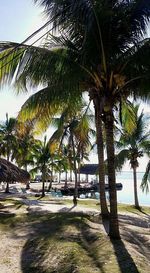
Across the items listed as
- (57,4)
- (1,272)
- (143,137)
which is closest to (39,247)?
(1,272)

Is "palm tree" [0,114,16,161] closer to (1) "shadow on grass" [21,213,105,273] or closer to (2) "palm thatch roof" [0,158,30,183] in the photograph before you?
(2) "palm thatch roof" [0,158,30,183]

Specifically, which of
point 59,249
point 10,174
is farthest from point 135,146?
point 59,249

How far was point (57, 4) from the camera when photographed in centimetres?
957

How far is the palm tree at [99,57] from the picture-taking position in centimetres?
994

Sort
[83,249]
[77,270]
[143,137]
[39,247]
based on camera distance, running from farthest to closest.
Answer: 1. [143,137]
2. [39,247]
3. [83,249]
4. [77,270]

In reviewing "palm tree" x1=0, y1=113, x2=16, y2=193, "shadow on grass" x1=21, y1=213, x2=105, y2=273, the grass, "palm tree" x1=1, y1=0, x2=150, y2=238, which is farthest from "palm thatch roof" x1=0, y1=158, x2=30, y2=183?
"palm tree" x1=0, y1=113, x2=16, y2=193

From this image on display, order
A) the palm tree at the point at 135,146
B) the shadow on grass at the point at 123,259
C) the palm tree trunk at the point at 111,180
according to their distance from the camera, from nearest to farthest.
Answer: the shadow on grass at the point at 123,259, the palm tree trunk at the point at 111,180, the palm tree at the point at 135,146

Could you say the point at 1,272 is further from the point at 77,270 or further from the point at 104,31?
the point at 104,31

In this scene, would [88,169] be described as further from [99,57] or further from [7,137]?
[99,57]

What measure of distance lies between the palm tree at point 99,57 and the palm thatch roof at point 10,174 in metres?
9.72

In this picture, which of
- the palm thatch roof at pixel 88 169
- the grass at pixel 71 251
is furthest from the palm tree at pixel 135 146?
the palm thatch roof at pixel 88 169

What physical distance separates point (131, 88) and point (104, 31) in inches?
76.5

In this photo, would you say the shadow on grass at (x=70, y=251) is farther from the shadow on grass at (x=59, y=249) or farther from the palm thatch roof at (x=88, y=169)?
the palm thatch roof at (x=88, y=169)

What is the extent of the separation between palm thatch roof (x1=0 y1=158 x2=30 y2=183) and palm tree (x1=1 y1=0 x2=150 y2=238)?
9724 millimetres
